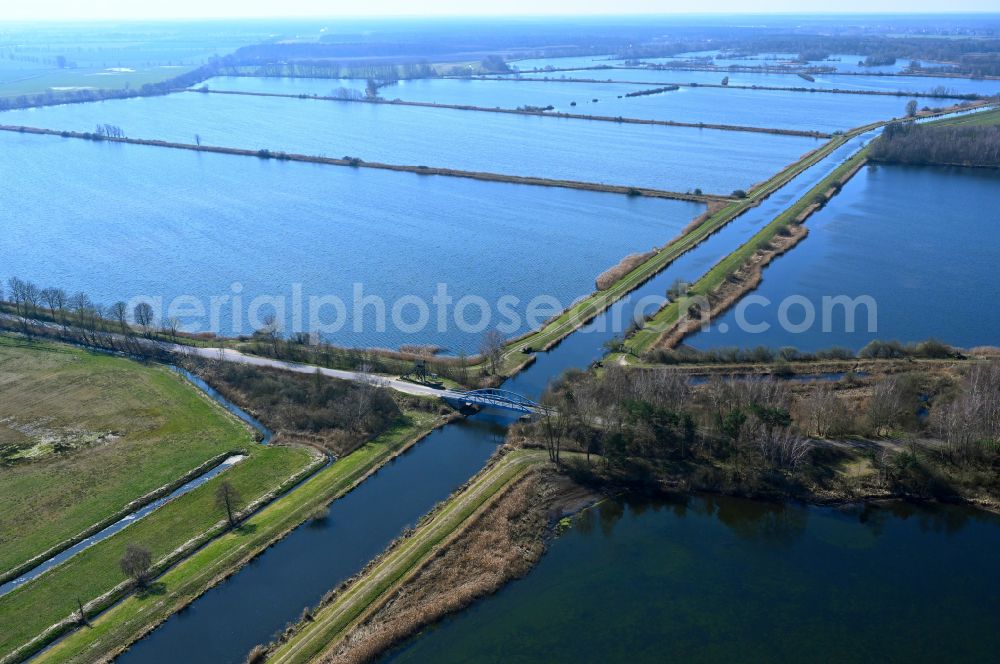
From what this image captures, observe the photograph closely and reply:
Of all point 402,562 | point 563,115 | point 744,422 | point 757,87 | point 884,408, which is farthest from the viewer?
point 757,87

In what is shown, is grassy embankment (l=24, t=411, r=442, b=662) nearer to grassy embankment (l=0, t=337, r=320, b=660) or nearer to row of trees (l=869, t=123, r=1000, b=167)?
grassy embankment (l=0, t=337, r=320, b=660)

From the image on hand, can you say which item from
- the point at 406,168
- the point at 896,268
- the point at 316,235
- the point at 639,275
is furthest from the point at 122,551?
the point at 406,168

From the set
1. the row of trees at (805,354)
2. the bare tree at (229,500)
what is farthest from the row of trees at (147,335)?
the bare tree at (229,500)

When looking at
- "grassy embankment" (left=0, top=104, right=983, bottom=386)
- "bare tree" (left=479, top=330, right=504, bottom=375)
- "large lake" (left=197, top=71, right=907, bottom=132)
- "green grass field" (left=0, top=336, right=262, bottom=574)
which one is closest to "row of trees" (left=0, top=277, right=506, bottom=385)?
"bare tree" (left=479, top=330, right=504, bottom=375)

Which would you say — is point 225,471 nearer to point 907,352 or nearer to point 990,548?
point 990,548

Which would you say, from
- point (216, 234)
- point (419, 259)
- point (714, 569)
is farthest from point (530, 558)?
point (216, 234)

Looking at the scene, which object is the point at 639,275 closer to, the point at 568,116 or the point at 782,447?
the point at 782,447
